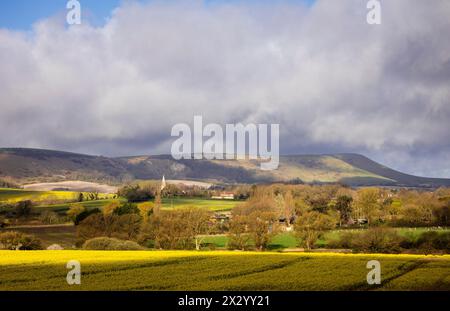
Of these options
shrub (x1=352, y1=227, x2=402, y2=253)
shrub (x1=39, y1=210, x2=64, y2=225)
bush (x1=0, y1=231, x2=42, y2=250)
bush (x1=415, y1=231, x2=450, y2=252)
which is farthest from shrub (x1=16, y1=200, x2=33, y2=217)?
bush (x1=415, y1=231, x2=450, y2=252)

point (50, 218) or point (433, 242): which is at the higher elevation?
point (50, 218)

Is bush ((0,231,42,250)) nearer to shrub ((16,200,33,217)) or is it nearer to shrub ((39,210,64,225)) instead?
shrub ((39,210,64,225))

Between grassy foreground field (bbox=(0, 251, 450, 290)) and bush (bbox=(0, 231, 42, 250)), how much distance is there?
88.2 ft

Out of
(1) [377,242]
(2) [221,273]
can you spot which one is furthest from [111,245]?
(1) [377,242]

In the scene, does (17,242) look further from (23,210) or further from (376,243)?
(23,210)

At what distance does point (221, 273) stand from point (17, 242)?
55.6 meters

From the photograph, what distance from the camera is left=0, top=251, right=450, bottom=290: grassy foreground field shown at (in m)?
41.8

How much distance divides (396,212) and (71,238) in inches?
3829

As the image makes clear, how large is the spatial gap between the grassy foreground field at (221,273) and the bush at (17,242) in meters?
26.9

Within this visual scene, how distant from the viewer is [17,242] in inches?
3588
